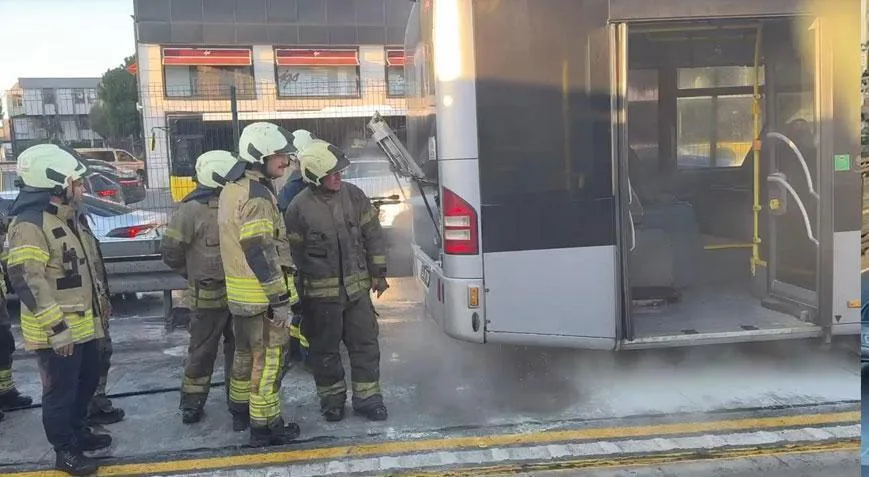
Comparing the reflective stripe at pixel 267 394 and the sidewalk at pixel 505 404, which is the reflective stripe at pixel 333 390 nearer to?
the sidewalk at pixel 505 404

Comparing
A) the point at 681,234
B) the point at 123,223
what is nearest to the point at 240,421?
the point at 681,234

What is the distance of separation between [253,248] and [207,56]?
2570 centimetres

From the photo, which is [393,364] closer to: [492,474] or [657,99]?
[492,474]

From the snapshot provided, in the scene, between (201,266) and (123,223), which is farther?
(123,223)

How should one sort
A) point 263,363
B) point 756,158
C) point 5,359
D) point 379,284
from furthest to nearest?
point 756,158 → point 5,359 → point 379,284 → point 263,363

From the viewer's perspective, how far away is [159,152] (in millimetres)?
8555

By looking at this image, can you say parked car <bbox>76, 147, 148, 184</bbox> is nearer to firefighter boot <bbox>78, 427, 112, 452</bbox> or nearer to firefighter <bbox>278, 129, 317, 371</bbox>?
firefighter <bbox>278, 129, 317, 371</bbox>

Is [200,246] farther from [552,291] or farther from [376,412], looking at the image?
[552,291]

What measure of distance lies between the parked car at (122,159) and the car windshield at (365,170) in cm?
261

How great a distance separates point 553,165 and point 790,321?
2.20 meters

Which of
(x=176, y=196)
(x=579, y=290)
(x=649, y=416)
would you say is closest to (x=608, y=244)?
(x=579, y=290)

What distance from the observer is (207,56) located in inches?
1098

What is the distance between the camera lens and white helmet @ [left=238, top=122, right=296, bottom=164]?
446 centimetres

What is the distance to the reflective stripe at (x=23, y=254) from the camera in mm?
3973
